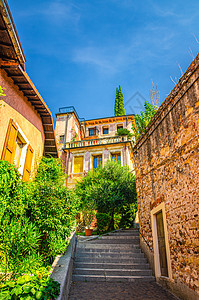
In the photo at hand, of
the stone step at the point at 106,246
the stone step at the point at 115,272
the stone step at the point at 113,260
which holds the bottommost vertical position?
the stone step at the point at 115,272

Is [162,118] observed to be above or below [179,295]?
above

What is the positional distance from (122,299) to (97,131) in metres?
21.5

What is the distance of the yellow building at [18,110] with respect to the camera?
17.1 feet

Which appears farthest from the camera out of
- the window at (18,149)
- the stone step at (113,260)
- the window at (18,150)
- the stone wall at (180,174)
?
the stone step at (113,260)

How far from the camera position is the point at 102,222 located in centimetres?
1388

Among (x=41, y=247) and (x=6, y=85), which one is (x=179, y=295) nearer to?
(x=41, y=247)

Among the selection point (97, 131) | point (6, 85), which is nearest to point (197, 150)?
point (6, 85)

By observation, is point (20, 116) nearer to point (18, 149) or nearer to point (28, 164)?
point (18, 149)

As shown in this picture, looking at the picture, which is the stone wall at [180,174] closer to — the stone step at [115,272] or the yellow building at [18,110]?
the stone step at [115,272]

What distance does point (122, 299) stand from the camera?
4746mm

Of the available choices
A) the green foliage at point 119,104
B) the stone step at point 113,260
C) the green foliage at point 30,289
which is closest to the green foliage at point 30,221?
the green foliage at point 30,289

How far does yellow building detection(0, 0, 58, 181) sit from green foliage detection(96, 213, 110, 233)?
685 centimetres

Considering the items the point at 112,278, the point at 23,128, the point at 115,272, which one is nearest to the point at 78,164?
the point at 23,128

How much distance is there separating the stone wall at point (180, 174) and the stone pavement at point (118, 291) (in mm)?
560
